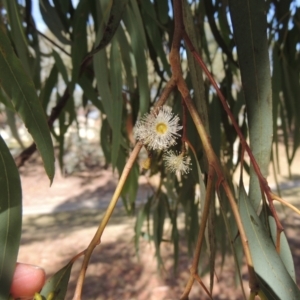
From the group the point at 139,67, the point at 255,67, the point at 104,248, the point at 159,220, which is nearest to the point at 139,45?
the point at 139,67

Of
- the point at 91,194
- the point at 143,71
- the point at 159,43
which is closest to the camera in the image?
the point at 143,71

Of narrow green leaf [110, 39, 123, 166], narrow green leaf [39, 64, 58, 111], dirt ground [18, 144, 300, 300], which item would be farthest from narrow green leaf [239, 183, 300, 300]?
dirt ground [18, 144, 300, 300]

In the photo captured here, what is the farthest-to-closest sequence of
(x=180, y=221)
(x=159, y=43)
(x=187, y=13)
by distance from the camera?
(x=180, y=221) < (x=159, y=43) < (x=187, y=13)

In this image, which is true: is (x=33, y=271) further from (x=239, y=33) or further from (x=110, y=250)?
(x=110, y=250)

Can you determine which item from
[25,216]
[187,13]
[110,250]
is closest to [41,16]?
[187,13]

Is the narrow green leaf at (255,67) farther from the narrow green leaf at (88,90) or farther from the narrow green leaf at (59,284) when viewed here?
the narrow green leaf at (88,90)

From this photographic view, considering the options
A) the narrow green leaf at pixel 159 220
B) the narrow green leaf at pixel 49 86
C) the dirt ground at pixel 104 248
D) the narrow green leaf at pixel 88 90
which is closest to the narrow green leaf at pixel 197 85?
the narrow green leaf at pixel 88 90
